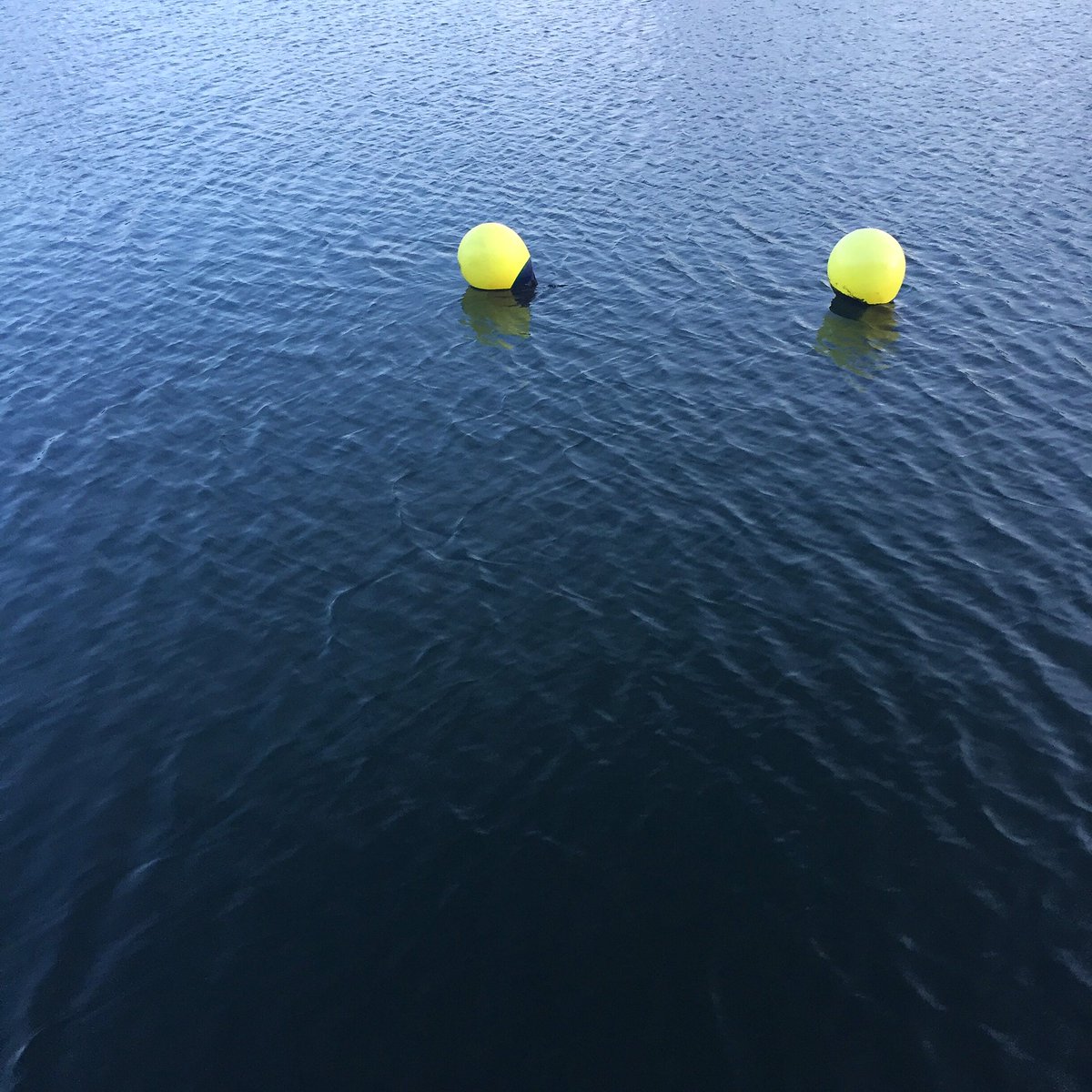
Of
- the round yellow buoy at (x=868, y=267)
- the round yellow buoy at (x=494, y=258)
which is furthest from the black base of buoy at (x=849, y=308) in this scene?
the round yellow buoy at (x=494, y=258)

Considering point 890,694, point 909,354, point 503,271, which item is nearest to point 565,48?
point 503,271

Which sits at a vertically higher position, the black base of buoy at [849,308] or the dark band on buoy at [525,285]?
the black base of buoy at [849,308]

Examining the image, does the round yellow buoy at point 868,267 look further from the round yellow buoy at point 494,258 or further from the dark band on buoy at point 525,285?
the round yellow buoy at point 494,258

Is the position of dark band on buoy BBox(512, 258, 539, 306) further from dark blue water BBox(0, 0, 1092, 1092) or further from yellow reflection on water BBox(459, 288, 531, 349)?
dark blue water BBox(0, 0, 1092, 1092)

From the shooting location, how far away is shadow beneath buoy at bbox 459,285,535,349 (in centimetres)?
3328

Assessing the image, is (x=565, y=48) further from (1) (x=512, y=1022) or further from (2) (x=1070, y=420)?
(1) (x=512, y=1022)

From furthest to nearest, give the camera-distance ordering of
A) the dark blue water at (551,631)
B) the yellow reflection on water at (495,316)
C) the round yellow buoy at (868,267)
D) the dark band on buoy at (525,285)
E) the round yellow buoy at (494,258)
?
the dark band on buoy at (525,285)
the round yellow buoy at (494,258)
the yellow reflection on water at (495,316)
the round yellow buoy at (868,267)
the dark blue water at (551,631)

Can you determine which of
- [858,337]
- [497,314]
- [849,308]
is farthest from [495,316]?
[858,337]

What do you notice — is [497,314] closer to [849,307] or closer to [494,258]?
[494,258]

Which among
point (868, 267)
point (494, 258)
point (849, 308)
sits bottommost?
point (494, 258)

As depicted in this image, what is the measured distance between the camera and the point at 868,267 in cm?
3225

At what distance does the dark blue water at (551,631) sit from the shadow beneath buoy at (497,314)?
164 mm

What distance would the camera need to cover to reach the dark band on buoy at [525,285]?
115ft

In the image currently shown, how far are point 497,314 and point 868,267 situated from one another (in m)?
12.7
